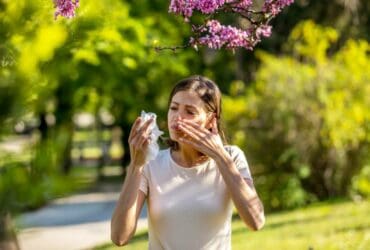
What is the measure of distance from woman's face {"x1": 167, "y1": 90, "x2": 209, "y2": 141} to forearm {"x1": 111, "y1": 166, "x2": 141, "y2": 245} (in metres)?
0.25

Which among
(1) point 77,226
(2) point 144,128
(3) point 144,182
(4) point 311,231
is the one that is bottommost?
(1) point 77,226

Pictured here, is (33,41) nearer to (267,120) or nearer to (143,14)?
(267,120)

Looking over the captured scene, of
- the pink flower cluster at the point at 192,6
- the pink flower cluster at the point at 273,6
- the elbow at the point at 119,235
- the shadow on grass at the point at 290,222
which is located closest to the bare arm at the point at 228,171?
the elbow at the point at 119,235

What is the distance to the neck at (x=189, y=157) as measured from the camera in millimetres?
3553

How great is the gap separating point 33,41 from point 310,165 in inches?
570

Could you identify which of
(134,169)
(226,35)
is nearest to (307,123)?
(226,35)

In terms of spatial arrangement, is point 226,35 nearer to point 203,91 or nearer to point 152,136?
point 203,91

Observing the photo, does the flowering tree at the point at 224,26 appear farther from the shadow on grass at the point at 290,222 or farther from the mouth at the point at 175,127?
the shadow on grass at the point at 290,222

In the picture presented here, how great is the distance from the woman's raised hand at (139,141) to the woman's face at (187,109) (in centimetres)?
24

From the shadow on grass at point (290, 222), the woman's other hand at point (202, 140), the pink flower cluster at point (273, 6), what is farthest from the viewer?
the shadow on grass at point (290, 222)

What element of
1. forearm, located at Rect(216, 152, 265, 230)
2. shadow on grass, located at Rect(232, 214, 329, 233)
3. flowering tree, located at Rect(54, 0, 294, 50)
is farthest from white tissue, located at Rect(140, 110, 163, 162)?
shadow on grass, located at Rect(232, 214, 329, 233)

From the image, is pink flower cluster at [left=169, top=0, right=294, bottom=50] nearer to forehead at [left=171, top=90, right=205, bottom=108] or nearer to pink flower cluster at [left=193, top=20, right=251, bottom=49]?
pink flower cluster at [left=193, top=20, right=251, bottom=49]

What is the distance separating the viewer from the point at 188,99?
11.5ft

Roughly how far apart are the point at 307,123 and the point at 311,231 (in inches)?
140
